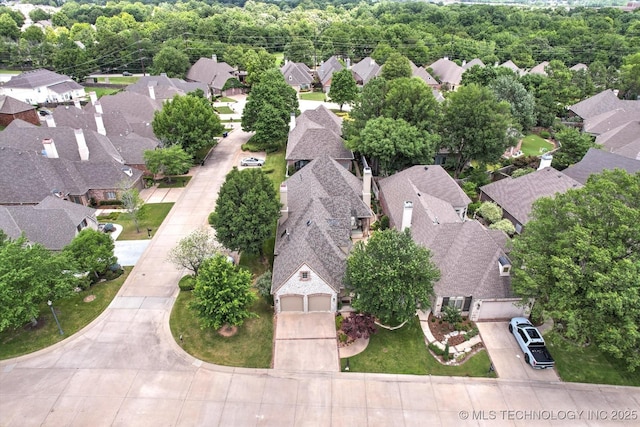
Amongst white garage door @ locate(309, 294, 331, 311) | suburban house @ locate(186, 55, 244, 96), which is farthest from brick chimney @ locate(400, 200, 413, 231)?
suburban house @ locate(186, 55, 244, 96)

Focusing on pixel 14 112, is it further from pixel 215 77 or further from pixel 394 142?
pixel 394 142

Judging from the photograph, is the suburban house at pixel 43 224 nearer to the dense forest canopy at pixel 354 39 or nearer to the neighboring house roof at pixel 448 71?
the dense forest canopy at pixel 354 39

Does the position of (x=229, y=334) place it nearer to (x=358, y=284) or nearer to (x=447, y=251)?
(x=358, y=284)

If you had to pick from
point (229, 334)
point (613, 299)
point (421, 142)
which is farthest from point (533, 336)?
point (421, 142)

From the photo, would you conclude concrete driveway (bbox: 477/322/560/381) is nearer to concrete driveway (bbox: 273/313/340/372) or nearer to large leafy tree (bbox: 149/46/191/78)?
concrete driveway (bbox: 273/313/340/372)

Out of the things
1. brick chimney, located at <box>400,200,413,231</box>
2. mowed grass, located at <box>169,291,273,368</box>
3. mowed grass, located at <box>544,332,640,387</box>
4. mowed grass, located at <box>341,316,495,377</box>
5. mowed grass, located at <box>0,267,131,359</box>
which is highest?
brick chimney, located at <box>400,200,413,231</box>
